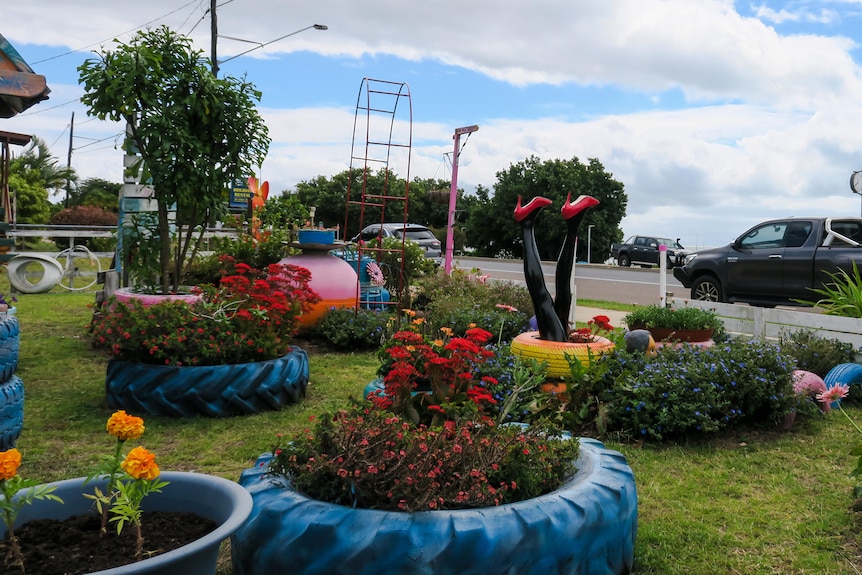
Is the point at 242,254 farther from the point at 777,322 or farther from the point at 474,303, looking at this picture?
the point at 777,322

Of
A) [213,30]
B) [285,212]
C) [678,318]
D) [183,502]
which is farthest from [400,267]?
[213,30]

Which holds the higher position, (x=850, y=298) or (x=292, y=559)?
(x=850, y=298)

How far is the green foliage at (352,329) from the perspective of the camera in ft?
30.5

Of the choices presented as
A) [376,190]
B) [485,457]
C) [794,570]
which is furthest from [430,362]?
[376,190]

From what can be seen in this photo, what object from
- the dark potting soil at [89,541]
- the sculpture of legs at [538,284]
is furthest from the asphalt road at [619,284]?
the dark potting soil at [89,541]

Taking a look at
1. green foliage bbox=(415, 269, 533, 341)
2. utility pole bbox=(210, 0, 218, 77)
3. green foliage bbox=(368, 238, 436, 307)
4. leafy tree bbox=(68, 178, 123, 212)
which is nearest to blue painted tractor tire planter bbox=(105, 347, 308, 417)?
green foliage bbox=(415, 269, 533, 341)

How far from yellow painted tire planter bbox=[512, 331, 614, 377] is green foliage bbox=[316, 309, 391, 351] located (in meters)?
3.21

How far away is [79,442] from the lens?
18.0 ft

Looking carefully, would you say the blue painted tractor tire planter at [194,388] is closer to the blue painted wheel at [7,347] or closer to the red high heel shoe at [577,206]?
the blue painted wheel at [7,347]

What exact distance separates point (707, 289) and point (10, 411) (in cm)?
1154

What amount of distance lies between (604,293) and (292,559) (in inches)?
687

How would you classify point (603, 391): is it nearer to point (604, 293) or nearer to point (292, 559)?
point (292, 559)

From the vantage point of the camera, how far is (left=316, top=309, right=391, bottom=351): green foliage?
30.5ft

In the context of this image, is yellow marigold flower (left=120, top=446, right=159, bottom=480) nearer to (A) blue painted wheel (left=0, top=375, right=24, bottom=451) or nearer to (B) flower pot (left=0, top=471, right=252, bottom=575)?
(B) flower pot (left=0, top=471, right=252, bottom=575)
